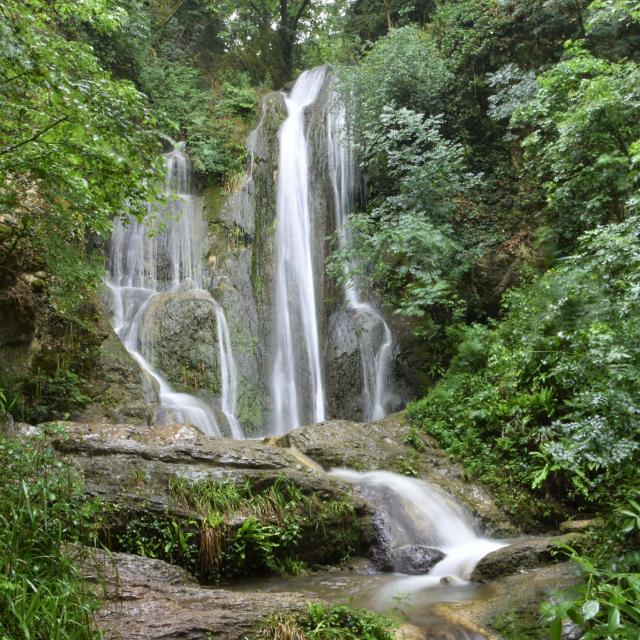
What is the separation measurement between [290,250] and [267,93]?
7792mm

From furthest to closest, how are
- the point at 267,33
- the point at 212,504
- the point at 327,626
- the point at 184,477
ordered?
1. the point at 267,33
2. the point at 184,477
3. the point at 212,504
4. the point at 327,626

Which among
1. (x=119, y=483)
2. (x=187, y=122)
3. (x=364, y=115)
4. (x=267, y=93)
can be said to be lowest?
(x=119, y=483)

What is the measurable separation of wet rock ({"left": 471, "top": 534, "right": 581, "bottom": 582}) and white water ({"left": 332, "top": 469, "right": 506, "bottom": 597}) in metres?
0.25

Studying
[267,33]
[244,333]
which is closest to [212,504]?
[244,333]

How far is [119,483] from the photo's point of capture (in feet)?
17.5

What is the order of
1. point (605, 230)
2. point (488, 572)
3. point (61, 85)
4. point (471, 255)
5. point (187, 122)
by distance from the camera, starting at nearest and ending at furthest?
point (61, 85)
point (488, 572)
point (605, 230)
point (471, 255)
point (187, 122)

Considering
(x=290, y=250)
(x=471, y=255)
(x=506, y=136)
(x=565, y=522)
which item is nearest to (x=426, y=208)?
(x=471, y=255)

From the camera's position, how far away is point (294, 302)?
45.3ft

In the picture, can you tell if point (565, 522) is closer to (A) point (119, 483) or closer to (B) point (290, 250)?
(A) point (119, 483)

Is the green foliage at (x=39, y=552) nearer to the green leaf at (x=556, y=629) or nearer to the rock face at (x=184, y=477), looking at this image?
the rock face at (x=184, y=477)

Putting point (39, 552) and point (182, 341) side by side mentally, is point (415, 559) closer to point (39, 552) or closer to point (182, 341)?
point (39, 552)

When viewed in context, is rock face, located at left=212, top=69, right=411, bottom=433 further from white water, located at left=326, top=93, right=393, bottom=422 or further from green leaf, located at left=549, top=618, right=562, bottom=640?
green leaf, located at left=549, top=618, right=562, bottom=640

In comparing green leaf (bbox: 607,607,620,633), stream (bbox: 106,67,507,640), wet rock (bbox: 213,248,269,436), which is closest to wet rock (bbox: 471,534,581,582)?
stream (bbox: 106,67,507,640)

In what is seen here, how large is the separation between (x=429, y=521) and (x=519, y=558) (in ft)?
5.55
